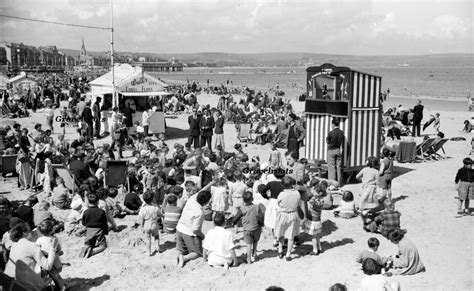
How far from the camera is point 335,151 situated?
12.1m

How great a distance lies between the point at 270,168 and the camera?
11227 mm

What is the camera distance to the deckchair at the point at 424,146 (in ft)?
49.7

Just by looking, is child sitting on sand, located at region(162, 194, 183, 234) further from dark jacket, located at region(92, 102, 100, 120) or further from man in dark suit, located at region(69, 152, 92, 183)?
dark jacket, located at region(92, 102, 100, 120)

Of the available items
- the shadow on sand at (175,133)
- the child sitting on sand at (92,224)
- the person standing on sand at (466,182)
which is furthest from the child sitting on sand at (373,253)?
the shadow on sand at (175,133)

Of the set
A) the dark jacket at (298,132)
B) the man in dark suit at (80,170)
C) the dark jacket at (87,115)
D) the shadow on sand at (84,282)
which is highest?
the dark jacket at (87,115)

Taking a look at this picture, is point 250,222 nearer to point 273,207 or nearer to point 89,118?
point 273,207

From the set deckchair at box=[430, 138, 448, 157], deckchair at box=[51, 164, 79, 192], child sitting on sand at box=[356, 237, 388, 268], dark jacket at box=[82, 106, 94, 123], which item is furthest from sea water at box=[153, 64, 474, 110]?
dark jacket at box=[82, 106, 94, 123]

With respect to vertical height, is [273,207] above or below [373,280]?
above

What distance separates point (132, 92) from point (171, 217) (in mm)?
10806

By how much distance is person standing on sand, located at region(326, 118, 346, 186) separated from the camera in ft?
39.5

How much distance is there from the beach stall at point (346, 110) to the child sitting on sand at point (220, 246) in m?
5.66

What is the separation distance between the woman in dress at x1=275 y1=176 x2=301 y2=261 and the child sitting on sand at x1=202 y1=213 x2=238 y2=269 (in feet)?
2.70

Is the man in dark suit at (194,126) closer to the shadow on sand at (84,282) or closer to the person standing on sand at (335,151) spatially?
the person standing on sand at (335,151)

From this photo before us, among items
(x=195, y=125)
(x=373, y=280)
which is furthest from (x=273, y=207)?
(x=195, y=125)
